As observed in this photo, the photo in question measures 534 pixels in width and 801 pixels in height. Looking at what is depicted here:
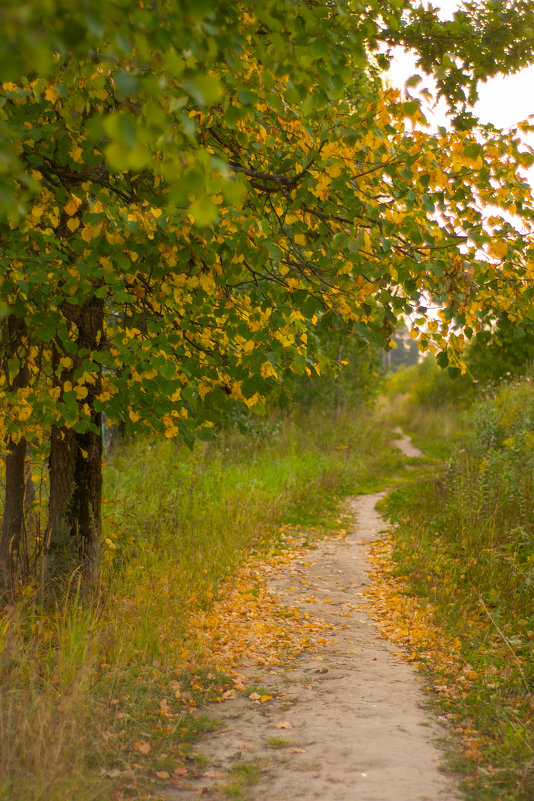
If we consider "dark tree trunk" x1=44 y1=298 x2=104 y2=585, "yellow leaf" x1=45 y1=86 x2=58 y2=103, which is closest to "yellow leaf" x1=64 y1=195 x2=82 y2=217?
"yellow leaf" x1=45 y1=86 x2=58 y2=103

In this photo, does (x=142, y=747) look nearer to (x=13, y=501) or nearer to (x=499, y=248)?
(x=13, y=501)

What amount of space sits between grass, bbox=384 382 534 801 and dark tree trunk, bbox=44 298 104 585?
2676 millimetres

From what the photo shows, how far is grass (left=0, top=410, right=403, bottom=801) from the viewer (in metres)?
3.17

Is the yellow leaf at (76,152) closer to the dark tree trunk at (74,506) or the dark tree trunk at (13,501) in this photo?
the dark tree trunk at (74,506)

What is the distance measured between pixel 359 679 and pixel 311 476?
7061 millimetres

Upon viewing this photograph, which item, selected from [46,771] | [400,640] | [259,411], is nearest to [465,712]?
[400,640]

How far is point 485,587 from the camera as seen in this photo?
6.01 metres

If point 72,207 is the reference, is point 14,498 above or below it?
below

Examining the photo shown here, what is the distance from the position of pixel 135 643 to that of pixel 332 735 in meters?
1.49

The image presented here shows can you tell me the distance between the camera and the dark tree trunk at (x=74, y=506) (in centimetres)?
532

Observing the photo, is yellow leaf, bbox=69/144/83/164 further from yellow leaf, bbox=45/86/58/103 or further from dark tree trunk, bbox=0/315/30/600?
dark tree trunk, bbox=0/315/30/600

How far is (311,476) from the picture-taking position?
11.7 m

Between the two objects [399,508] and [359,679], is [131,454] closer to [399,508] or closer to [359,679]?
[399,508]

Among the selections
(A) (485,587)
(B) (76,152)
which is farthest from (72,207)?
(A) (485,587)
